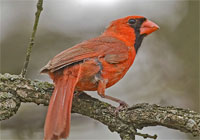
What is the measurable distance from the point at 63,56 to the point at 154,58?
2516 millimetres

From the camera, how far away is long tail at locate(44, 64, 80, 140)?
303 cm

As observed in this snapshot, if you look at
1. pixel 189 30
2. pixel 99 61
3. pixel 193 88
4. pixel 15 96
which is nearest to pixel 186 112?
pixel 99 61

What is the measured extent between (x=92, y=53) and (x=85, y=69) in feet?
0.94

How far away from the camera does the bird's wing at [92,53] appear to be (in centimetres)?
A: 364

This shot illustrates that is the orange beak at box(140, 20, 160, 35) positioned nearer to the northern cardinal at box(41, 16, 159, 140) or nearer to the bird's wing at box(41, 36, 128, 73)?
the northern cardinal at box(41, 16, 159, 140)

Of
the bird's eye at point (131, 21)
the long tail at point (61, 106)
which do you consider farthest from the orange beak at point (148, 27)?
the long tail at point (61, 106)

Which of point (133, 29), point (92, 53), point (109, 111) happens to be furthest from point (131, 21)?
point (109, 111)

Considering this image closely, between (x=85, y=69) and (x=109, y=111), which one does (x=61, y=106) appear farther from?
(x=85, y=69)

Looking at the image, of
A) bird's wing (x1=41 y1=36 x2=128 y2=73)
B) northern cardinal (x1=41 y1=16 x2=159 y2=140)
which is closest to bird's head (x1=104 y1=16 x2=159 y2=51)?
northern cardinal (x1=41 y1=16 x2=159 y2=140)

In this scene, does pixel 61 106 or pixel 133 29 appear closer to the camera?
pixel 61 106

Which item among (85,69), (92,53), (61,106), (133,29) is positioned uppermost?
(133,29)

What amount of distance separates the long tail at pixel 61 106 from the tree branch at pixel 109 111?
20 centimetres

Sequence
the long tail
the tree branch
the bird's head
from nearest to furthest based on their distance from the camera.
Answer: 1. the long tail
2. the tree branch
3. the bird's head

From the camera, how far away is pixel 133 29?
4.65 meters
